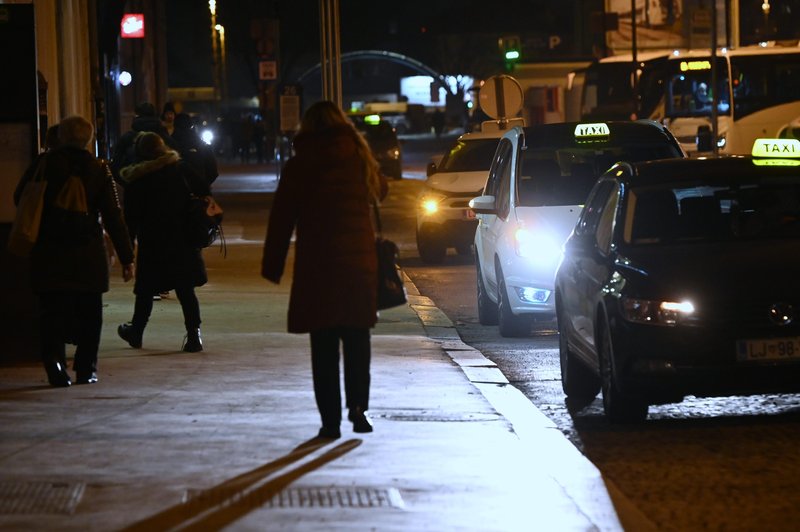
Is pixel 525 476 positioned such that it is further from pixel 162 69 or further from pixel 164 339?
pixel 162 69

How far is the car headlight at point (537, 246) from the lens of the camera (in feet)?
44.7

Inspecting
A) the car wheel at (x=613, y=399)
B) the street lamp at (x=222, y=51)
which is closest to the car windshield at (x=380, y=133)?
the street lamp at (x=222, y=51)

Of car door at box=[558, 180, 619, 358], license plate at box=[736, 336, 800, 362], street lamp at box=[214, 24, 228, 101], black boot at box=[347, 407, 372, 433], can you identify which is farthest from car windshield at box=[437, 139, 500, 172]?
street lamp at box=[214, 24, 228, 101]

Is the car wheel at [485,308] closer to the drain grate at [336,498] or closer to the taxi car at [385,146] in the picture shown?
the drain grate at [336,498]

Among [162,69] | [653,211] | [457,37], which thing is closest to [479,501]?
[653,211]

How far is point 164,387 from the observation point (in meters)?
10.5

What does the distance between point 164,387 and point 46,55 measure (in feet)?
36.3

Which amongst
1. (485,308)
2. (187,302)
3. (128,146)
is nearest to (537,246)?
(485,308)

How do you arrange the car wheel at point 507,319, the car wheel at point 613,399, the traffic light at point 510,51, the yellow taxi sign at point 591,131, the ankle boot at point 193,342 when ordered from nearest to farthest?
1. the car wheel at point 613,399
2. the ankle boot at point 193,342
3. the car wheel at point 507,319
4. the yellow taxi sign at point 591,131
5. the traffic light at point 510,51

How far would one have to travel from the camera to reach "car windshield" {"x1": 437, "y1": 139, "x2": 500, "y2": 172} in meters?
22.0

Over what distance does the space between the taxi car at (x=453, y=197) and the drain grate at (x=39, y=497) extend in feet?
46.4

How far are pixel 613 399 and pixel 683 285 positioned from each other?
0.83 metres

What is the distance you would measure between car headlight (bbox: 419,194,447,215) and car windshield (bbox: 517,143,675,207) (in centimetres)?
721

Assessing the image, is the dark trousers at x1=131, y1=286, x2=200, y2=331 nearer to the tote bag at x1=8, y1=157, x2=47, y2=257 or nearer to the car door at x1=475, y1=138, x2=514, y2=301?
the tote bag at x1=8, y1=157, x2=47, y2=257
